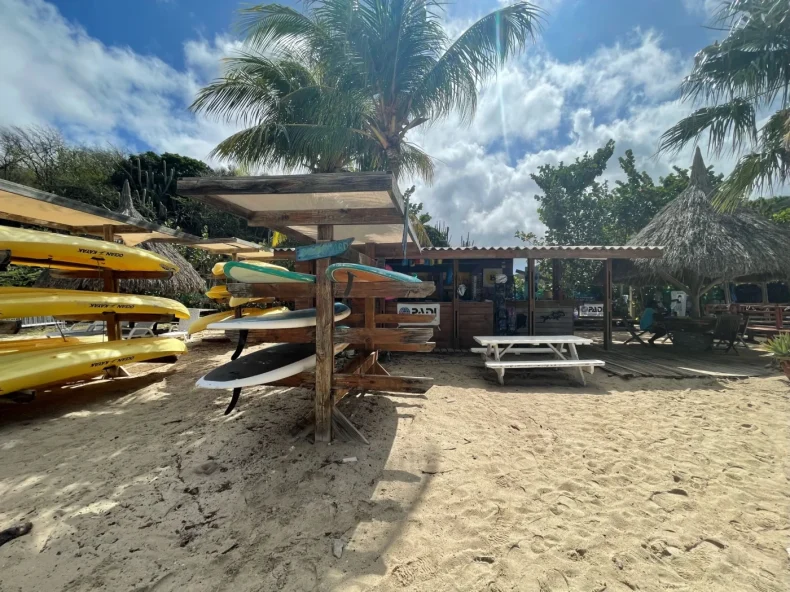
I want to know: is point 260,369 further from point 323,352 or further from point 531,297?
point 531,297

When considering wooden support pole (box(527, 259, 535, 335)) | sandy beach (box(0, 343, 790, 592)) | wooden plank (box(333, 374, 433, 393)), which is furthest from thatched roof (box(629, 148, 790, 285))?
wooden plank (box(333, 374, 433, 393))

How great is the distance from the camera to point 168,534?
206 centimetres

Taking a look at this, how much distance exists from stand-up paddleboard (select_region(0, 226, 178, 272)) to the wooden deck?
28.1 feet

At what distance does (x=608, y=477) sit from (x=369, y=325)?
2.60m

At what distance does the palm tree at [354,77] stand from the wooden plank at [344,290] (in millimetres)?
5123

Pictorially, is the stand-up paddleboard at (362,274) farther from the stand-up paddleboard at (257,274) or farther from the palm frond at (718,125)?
the palm frond at (718,125)

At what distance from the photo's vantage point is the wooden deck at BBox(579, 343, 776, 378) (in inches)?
235

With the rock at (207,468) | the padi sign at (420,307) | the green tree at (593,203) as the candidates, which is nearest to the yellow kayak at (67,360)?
the rock at (207,468)

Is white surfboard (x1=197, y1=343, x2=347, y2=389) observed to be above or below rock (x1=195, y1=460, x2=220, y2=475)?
above

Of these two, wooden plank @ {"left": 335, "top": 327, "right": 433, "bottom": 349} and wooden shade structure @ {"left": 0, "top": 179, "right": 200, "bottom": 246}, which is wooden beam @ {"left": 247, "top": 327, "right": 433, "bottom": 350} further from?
wooden shade structure @ {"left": 0, "top": 179, "right": 200, "bottom": 246}

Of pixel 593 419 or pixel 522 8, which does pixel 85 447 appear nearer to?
pixel 593 419

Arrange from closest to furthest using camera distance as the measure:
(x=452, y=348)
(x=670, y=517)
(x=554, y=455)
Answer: (x=670, y=517)
(x=554, y=455)
(x=452, y=348)

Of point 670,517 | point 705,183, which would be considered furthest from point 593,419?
point 705,183

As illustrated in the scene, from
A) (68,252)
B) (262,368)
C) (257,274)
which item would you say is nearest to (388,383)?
(262,368)
